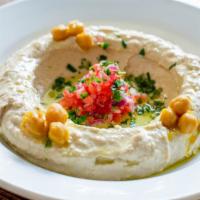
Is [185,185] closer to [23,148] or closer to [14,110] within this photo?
[23,148]

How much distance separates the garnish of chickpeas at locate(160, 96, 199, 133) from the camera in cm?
479

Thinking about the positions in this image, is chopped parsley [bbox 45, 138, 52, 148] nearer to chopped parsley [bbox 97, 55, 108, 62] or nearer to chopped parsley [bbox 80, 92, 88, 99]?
chopped parsley [bbox 80, 92, 88, 99]

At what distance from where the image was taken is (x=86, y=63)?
6.37 metres

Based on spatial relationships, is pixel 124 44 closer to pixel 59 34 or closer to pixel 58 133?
pixel 59 34

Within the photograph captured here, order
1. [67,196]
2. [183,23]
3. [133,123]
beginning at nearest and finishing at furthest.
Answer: [67,196]
[133,123]
[183,23]

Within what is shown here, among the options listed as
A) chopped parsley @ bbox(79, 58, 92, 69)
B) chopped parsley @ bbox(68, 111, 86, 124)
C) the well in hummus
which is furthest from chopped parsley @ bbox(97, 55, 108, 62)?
chopped parsley @ bbox(68, 111, 86, 124)

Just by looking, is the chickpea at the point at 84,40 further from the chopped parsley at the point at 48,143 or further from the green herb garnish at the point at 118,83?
the chopped parsley at the point at 48,143

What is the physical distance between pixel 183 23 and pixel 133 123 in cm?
210

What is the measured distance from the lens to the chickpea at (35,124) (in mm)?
4648

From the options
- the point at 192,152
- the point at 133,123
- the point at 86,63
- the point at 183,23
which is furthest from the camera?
the point at 183,23

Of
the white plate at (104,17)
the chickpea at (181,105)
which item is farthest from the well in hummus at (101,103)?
the white plate at (104,17)

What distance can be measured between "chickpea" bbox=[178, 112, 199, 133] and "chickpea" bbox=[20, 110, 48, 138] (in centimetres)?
128

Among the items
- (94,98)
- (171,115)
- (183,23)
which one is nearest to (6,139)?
(94,98)

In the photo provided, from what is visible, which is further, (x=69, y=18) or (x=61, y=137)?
(x=69, y=18)
